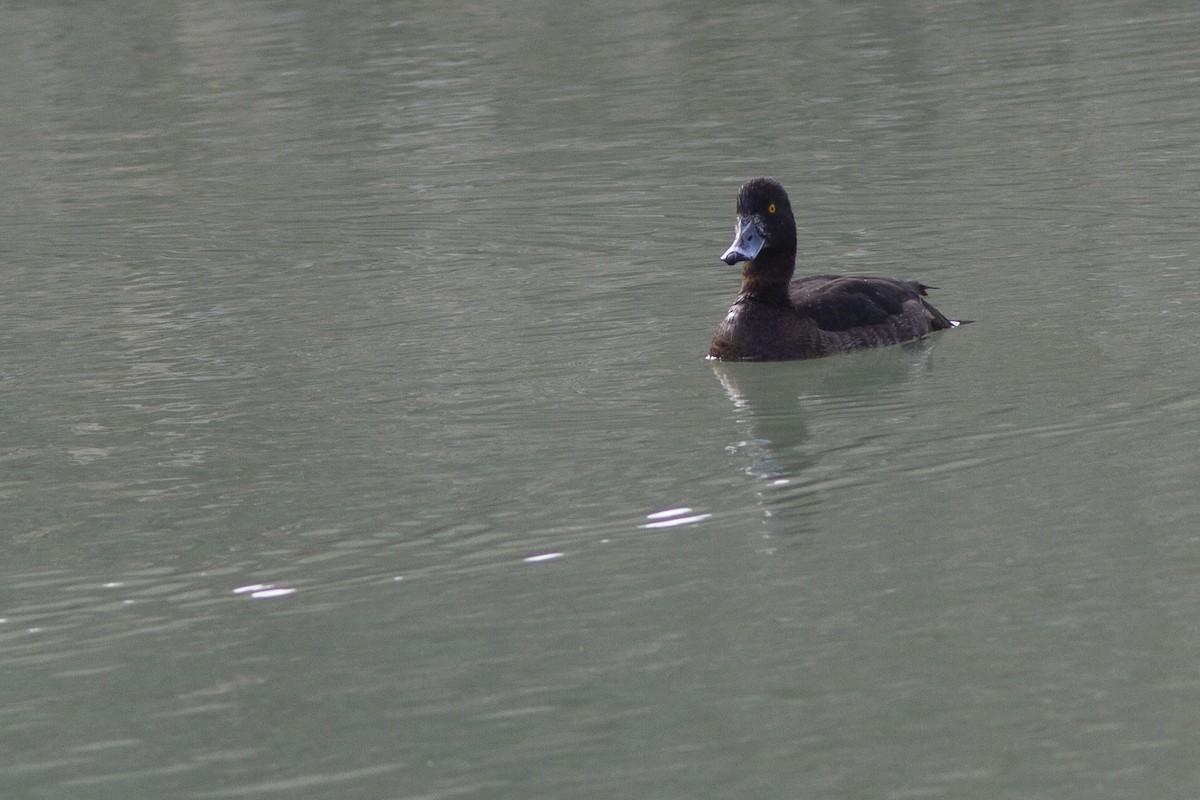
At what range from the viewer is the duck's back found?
13039 mm

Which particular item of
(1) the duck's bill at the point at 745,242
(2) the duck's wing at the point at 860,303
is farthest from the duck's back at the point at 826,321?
(1) the duck's bill at the point at 745,242

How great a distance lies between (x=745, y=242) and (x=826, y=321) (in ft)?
2.39

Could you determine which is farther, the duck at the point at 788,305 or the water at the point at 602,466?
the duck at the point at 788,305

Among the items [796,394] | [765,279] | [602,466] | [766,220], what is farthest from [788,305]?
[602,466]

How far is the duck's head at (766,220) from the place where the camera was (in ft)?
43.7

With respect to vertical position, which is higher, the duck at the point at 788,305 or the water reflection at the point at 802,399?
the duck at the point at 788,305

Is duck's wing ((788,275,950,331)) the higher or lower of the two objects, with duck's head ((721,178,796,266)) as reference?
lower

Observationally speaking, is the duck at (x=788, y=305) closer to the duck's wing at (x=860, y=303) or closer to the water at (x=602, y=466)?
the duck's wing at (x=860, y=303)

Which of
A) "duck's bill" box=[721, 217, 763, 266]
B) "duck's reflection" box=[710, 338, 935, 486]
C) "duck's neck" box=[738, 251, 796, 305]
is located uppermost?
"duck's bill" box=[721, 217, 763, 266]

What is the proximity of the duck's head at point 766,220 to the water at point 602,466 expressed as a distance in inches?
33.2

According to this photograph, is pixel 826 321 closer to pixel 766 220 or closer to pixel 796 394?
pixel 766 220

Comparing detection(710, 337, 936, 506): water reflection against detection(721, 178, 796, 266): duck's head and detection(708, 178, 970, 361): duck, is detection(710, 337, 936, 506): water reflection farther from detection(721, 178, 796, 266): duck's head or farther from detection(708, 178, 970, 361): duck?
detection(721, 178, 796, 266): duck's head

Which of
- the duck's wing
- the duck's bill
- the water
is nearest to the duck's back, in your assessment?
the duck's wing

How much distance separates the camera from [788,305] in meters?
13.3
